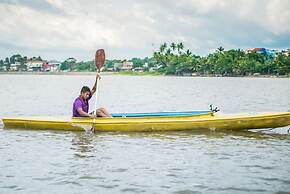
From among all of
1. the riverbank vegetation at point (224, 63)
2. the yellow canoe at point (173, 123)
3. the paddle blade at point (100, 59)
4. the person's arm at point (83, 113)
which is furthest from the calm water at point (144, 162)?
the riverbank vegetation at point (224, 63)

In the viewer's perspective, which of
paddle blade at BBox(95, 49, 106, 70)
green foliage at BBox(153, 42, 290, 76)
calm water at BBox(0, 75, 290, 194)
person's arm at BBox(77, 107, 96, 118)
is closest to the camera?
calm water at BBox(0, 75, 290, 194)

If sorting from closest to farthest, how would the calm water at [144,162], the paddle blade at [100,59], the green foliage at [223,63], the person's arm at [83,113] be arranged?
1. the calm water at [144,162]
2. the person's arm at [83,113]
3. the paddle blade at [100,59]
4. the green foliage at [223,63]

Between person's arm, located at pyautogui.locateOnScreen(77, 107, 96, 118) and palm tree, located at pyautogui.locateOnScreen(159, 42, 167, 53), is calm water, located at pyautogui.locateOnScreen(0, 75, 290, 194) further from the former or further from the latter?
palm tree, located at pyautogui.locateOnScreen(159, 42, 167, 53)

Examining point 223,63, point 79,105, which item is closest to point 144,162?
point 79,105

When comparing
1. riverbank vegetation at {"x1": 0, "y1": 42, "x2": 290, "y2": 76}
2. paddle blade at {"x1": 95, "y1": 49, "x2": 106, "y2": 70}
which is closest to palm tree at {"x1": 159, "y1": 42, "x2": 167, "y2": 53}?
riverbank vegetation at {"x1": 0, "y1": 42, "x2": 290, "y2": 76}

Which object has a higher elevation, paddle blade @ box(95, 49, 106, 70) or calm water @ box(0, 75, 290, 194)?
paddle blade @ box(95, 49, 106, 70)

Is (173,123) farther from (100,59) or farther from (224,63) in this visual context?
(224,63)

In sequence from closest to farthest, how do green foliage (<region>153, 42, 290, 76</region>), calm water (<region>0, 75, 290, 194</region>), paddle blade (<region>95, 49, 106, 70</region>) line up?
calm water (<region>0, 75, 290, 194</region>) < paddle blade (<region>95, 49, 106, 70</region>) < green foliage (<region>153, 42, 290, 76</region>)

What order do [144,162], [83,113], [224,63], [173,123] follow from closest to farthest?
[144,162] → [83,113] → [173,123] → [224,63]

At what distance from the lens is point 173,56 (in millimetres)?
157250

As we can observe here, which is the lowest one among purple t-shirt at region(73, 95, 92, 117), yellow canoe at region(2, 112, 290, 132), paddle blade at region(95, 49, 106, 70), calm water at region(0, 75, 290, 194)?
calm water at region(0, 75, 290, 194)

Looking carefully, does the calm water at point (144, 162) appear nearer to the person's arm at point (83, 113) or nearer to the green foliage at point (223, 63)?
the person's arm at point (83, 113)

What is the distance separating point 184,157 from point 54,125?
5.75 metres

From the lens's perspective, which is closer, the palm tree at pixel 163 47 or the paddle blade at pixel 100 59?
the paddle blade at pixel 100 59
